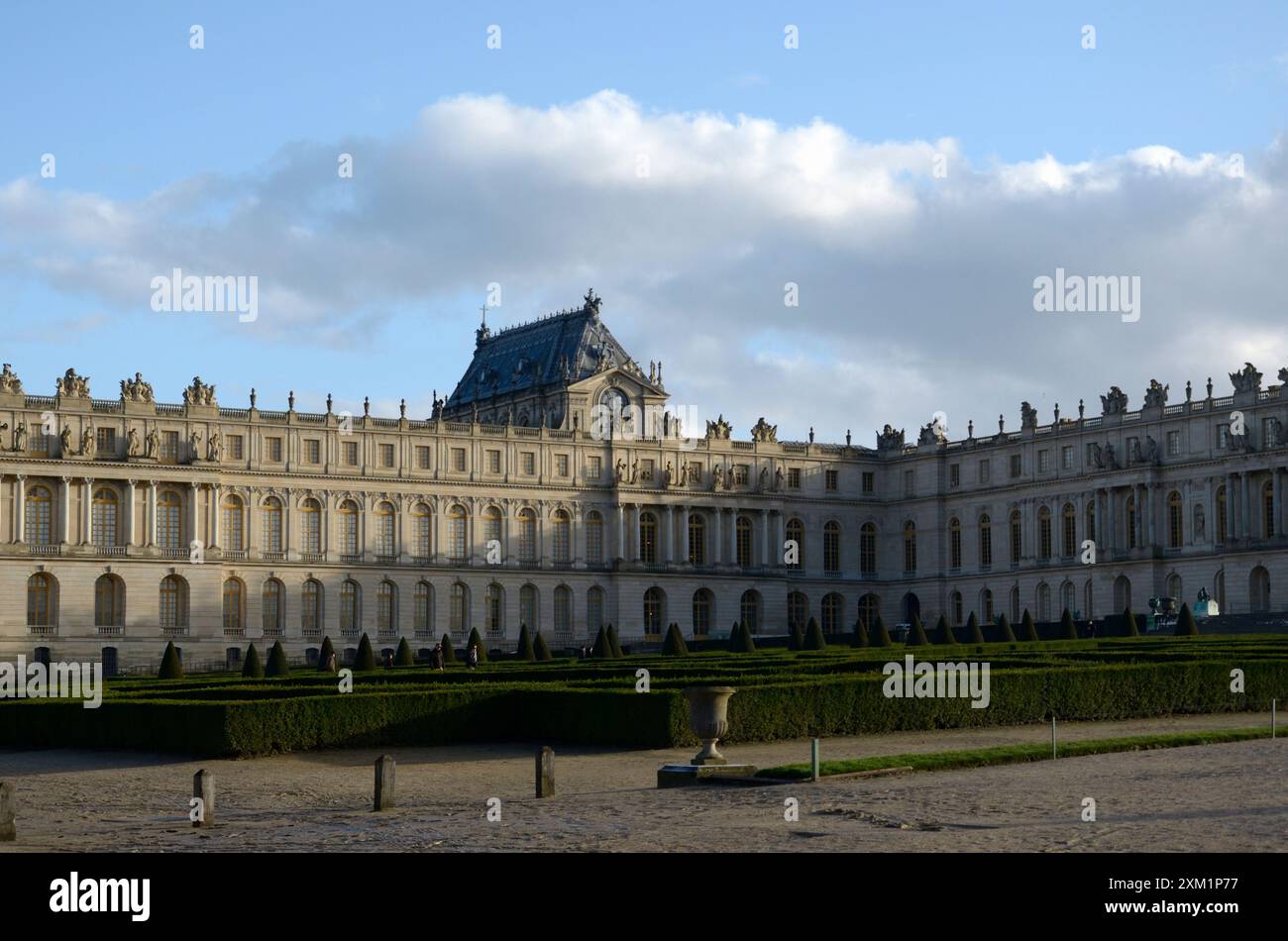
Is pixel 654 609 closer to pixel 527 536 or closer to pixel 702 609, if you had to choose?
pixel 702 609

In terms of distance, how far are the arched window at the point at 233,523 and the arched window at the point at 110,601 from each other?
541cm

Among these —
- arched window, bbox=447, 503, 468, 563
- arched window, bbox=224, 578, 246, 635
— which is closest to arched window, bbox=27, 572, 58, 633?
arched window, bbox=224, 578, 246, 635

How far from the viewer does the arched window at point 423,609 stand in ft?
300

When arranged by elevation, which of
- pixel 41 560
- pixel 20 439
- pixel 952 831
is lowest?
pixel 952 831

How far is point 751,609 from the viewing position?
100188 millimetres

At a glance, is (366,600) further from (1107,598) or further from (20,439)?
(1107,598)

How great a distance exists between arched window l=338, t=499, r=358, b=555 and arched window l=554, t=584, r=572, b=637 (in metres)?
10.7

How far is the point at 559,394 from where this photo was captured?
10275cm

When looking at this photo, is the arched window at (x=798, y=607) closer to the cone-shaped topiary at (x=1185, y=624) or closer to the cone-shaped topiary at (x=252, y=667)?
the cone-shaped topiary at (x=1185, y=624)

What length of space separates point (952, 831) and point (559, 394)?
82163 mm

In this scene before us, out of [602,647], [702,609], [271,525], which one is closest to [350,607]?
[271,525]

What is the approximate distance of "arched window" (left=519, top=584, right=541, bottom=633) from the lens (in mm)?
94250

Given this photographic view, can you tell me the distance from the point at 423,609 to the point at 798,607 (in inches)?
822
